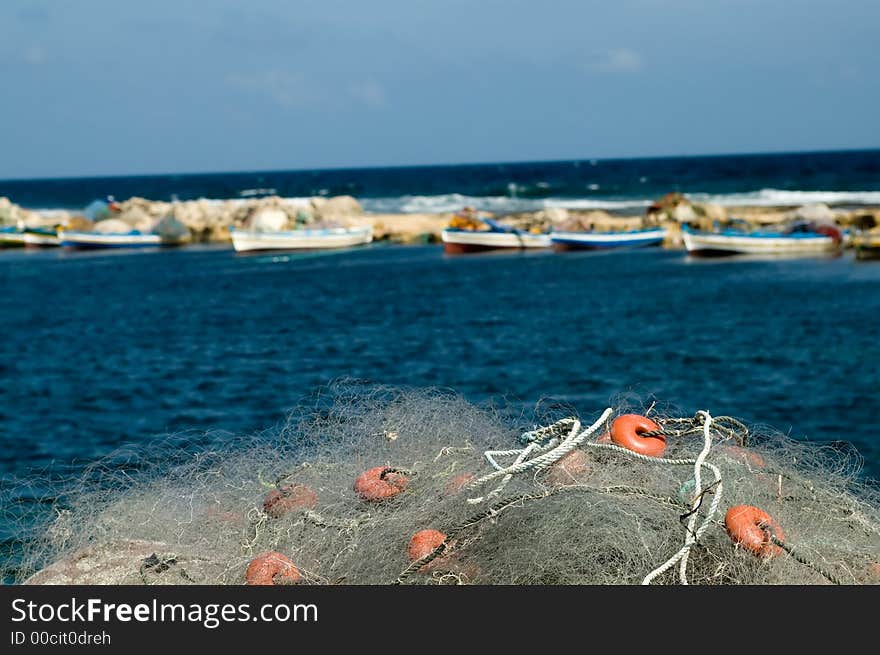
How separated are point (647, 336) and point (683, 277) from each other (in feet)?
38.1

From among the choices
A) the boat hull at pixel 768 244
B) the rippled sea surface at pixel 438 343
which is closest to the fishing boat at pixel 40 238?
the rippled sea surface at pixel 438 343

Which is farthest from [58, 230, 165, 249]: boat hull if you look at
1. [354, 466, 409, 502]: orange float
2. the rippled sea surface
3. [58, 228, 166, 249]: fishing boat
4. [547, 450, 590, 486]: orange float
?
[547, 450, 590, 486]: orange float

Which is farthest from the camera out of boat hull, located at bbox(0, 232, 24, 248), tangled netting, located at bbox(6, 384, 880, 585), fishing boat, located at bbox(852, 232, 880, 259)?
boat hull, located at bbox(0, 232, 24, 248)

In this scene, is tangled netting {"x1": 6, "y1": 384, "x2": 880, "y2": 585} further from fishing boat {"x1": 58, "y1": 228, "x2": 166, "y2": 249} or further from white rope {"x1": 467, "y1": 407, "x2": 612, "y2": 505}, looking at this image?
fishing boat {"x1": 58, "y1": 228, "x2": 166, "y2": 249}

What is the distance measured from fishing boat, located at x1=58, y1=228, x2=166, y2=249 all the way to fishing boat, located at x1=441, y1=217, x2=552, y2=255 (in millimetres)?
16310

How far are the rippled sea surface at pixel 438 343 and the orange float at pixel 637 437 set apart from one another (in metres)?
1.32

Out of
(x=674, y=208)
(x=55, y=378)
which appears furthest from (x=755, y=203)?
(x=55, y=378)

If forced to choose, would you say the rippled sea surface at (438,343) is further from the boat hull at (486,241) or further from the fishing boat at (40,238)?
the fishing boat at (40,238)

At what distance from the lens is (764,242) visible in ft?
122

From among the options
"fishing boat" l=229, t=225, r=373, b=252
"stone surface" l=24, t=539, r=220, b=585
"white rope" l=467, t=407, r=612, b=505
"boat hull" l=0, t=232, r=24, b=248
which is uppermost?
"white rope" l=467, t=407, r=612, b=505

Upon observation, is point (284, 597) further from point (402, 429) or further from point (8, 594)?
point (402, 429)

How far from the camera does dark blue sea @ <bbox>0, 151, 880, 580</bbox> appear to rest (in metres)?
14.0

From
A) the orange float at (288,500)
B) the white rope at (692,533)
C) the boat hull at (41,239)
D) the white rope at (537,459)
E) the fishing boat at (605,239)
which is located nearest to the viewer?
the white rope at (692,533)

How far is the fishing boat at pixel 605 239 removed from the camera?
140 feet
